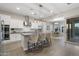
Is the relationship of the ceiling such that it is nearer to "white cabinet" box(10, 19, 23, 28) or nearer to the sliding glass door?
"white cabinet" box(10, 19, 23, 28)

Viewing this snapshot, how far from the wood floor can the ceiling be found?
636 millimetres

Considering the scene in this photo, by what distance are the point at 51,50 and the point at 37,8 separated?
937mm

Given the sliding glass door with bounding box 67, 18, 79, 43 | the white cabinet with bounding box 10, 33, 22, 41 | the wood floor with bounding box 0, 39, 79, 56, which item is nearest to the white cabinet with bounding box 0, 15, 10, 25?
the white cabinet with bounding box 10, 33, 22, 41

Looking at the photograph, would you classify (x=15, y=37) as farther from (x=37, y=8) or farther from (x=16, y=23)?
(x=37, y=8)

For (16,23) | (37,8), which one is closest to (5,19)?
(16,23)

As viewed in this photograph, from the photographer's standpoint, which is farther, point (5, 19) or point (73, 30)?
point (73, 30)

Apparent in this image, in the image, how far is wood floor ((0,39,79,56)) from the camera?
2004 millimetres

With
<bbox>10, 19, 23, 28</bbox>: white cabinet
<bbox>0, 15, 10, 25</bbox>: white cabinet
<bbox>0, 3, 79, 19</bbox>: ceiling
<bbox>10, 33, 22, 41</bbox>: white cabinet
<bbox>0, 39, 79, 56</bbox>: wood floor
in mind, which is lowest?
<bbox>0, 39, 79, 56</bbox>: wood floor

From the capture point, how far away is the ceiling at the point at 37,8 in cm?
196

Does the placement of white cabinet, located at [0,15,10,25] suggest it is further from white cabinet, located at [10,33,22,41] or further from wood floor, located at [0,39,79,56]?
wood floor, located at [0,39,79,56]

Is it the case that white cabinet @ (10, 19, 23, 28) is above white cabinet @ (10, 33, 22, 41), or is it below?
above

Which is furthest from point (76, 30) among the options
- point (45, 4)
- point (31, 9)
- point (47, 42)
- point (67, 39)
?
point (31, 9)

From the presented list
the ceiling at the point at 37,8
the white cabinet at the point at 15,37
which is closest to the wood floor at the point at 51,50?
the white cabinet at the point at 15,37

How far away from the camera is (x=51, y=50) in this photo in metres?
2.08
